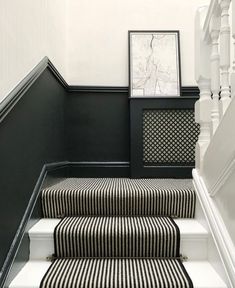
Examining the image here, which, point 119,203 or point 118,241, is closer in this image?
point 118,241

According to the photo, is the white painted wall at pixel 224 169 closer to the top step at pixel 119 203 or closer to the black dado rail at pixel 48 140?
the top step at pixel 119 203

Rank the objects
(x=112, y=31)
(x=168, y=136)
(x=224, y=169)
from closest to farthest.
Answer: (x=224, y=169) < (x=168, y=136) < (x=112, y=31)

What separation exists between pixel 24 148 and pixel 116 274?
0.72 m

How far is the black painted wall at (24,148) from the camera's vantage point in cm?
125

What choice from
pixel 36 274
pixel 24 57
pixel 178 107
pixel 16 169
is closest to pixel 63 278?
pixel 36 274

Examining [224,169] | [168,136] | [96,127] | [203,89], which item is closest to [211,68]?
[203,89]

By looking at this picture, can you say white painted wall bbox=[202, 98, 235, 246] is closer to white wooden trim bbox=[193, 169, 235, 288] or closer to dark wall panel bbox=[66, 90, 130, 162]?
white wooden trim bbox=[193, 169, 235, 288]

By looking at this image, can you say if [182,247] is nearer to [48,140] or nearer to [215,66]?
[215,66]

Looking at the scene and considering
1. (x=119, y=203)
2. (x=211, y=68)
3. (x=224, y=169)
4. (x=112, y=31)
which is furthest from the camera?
(x=112, y=31)

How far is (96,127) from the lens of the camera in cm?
277

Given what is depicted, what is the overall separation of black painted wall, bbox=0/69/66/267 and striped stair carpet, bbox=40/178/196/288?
0.66 ft

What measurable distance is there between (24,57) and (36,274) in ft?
3.35

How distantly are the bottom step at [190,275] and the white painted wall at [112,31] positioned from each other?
1756 mm

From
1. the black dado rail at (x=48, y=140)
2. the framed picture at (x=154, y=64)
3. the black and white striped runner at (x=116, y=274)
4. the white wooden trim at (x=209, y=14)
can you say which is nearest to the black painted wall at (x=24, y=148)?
the black dado rail at (x=48, y=140)
